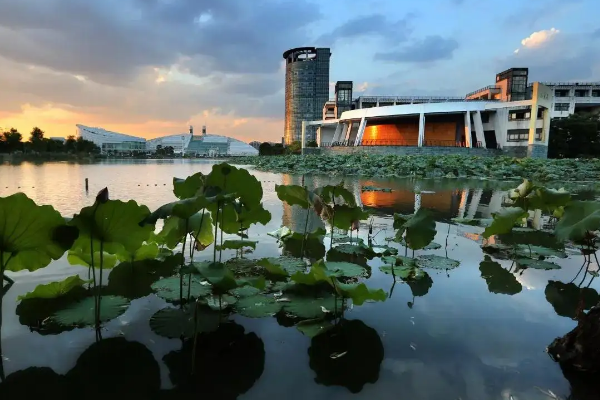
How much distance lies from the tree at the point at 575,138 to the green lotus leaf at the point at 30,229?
39.1m

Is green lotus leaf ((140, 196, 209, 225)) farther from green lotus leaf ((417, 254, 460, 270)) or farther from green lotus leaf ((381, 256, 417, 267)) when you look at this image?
green lotus leaf ((417, 254, 460, 270))

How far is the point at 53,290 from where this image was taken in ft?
6.82

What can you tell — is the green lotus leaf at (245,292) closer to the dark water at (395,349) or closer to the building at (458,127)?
the dark water at (395,349)

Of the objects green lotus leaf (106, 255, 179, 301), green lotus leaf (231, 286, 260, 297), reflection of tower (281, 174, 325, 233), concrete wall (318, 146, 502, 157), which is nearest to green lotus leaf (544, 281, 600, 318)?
green lotus leaf (231, 286, 260, 297)

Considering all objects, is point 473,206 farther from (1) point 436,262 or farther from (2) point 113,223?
(2) point 113,223

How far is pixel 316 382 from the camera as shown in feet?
4.92

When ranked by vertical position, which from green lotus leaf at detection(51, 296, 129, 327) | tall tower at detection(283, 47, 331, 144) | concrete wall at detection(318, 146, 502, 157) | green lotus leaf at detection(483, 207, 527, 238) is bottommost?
green lotus leaf at detection(51, 296, 129, 327)

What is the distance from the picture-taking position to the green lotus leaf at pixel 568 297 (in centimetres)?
223

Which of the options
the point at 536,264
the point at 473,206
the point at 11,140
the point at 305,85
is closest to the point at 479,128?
the point at 473,206

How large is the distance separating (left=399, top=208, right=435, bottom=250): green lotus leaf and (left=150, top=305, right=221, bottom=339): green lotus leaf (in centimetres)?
164

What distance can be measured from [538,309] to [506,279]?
56cm

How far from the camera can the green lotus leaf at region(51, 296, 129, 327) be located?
1793mm

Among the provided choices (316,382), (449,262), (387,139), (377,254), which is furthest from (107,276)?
(387,139)

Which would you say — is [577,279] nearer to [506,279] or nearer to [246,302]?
[506,279]
